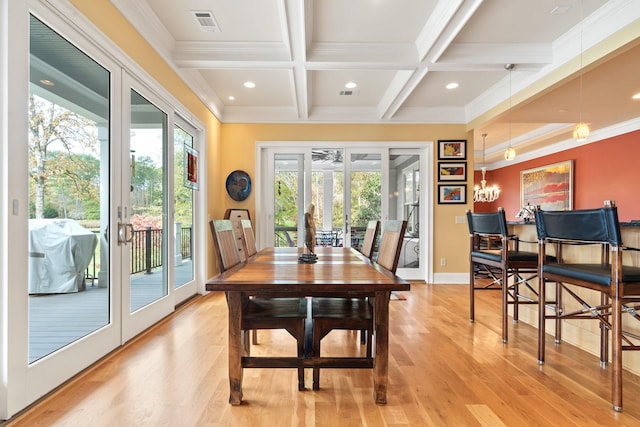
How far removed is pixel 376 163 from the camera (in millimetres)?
5188

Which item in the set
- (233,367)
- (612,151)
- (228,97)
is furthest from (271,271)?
(612,151)

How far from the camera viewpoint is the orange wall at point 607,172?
5.39 meters

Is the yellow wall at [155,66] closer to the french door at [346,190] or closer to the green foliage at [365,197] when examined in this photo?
the french door at [346,190]

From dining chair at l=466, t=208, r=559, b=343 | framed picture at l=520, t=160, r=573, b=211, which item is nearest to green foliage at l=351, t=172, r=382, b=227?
dining chair at l=466, t=208, r=559, b=343

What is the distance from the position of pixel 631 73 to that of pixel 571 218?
288 cm

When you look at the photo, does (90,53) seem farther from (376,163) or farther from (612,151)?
(612,151)

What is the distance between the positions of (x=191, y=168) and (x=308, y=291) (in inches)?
120

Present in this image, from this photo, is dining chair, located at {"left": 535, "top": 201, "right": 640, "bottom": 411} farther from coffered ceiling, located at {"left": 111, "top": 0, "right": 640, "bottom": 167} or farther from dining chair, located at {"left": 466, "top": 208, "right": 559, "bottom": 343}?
coffered ceiling, located at {"left": 111, "top": 0, "right": 640, "bottom": 167}

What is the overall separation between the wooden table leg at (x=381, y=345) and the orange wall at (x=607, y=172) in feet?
19.9

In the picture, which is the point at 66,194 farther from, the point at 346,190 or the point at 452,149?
the point at 452,149

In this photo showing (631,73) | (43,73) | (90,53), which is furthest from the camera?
(631,73)

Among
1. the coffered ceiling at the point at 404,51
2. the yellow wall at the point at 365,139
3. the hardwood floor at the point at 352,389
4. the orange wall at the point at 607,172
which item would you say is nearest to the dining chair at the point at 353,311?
the hardwood floor at the point at 352,389

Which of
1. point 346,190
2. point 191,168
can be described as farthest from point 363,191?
point 191,168

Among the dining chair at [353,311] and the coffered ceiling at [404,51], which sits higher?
the coffered ceiling at [404,51]
